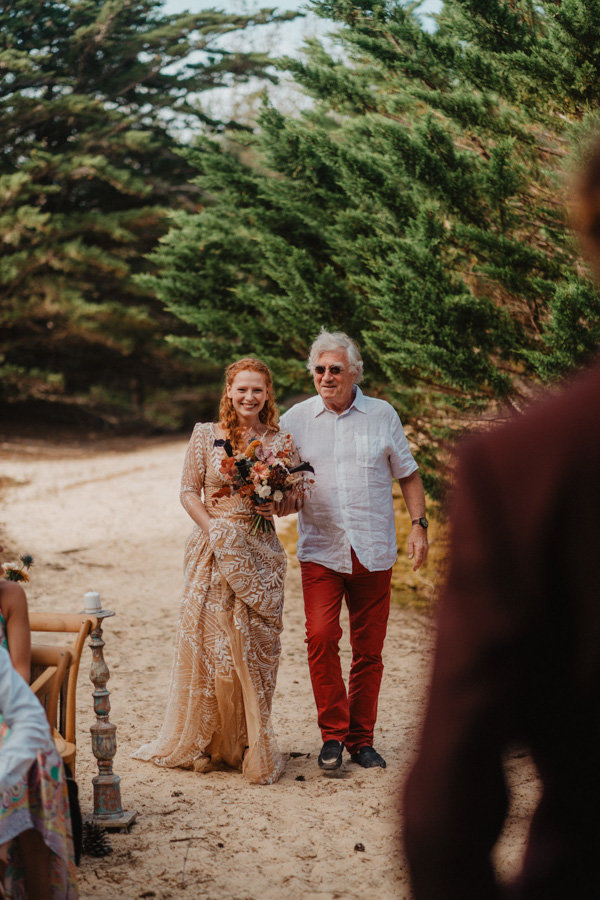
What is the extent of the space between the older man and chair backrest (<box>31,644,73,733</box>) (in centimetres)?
→ 154

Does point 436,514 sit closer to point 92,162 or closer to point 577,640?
point 577,640

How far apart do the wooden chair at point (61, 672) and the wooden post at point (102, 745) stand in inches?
4.2

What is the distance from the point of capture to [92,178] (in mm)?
21594

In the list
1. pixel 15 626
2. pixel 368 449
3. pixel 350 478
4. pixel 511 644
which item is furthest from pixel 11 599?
pixel 511 644

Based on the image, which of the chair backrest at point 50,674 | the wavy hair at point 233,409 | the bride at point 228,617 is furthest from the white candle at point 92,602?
the wavy hair at point 233,409

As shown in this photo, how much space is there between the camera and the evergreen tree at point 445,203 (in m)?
6.49

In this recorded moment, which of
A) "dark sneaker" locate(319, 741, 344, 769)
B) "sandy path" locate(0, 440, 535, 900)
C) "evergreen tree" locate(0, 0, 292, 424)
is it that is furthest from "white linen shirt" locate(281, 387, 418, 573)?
"evergreen tree" locate(0, 0, 292, 424)

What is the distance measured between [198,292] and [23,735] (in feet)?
26.0

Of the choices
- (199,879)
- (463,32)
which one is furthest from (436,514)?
(199,879)

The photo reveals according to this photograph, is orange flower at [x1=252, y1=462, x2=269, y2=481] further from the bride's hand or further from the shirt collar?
the shirt collar

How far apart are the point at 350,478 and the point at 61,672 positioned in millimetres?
1961

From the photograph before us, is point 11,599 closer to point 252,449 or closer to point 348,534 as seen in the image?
point 252,449

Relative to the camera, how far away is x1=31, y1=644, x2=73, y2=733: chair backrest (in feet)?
12.2

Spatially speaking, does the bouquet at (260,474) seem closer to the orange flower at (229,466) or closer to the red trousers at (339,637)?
the orange flower at (229,466)
